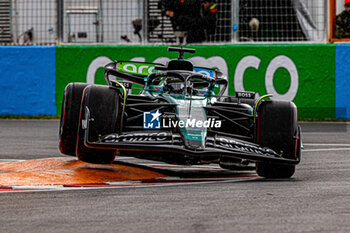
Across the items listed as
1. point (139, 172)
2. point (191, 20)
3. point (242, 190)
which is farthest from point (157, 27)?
point (242, 190)

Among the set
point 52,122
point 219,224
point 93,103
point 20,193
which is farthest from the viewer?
point 52,122

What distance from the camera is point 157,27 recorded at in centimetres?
1310

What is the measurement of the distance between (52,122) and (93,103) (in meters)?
6.87

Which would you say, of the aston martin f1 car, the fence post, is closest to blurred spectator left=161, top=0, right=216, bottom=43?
the fence post

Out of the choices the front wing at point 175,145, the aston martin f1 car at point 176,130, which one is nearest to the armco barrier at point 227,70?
the aston martin f1 car at point 176,130

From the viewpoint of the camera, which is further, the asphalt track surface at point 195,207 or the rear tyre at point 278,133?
the rear tyre at point 278,133

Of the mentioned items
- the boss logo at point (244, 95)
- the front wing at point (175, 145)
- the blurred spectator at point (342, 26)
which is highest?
the blurred spectator at point (342, 26)

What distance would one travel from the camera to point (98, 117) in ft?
18.4

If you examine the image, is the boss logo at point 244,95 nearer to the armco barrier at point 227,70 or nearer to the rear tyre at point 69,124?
the rear tyre at point 69,124

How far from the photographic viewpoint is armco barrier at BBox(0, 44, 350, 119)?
1263 centimetres

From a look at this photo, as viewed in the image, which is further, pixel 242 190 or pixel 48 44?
pixel 48 44

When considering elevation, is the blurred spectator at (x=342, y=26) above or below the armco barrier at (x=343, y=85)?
above

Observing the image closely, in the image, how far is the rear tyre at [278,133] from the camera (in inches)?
226

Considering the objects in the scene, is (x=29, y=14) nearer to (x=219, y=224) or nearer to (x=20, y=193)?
(x=20, y=193)
